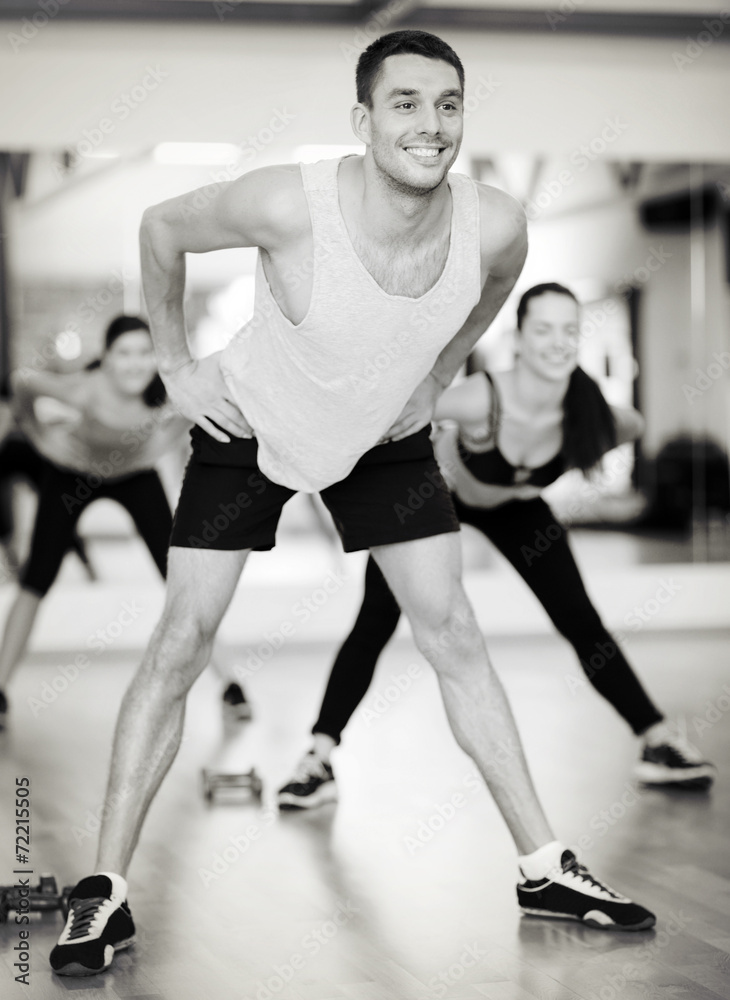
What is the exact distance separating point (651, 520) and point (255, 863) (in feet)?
12.9

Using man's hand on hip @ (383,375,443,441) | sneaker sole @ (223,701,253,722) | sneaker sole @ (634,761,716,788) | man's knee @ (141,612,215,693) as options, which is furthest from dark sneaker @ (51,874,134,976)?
sneaker sole @ (223,701,253,722)

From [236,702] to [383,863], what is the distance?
1543mm

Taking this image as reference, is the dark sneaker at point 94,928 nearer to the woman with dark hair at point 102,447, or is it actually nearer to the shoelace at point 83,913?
the shoelace at point 83,913

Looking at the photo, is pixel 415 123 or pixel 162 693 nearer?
pixel 415 123

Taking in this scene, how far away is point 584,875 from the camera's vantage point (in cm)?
204

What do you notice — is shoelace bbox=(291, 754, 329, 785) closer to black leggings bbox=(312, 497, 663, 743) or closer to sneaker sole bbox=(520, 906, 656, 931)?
black leggings bbox=(312, 497, 663, 743)

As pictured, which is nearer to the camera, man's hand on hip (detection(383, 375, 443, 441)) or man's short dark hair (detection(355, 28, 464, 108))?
man's short dark hair (detection(355, 28, 464, 108))

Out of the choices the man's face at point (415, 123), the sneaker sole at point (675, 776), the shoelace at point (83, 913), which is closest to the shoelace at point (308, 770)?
the sneaker sole at point (675, 776)

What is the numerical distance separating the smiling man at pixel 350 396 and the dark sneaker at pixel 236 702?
1.87 metres

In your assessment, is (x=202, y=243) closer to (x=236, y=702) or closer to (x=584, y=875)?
(x=584, y=875)

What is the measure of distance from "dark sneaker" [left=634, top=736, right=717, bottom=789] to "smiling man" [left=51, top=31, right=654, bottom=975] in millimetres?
985

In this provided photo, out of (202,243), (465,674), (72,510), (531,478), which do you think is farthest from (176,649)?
(72,510)

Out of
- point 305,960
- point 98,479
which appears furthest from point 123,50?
point 305,960

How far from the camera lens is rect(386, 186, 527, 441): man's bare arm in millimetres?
1933
